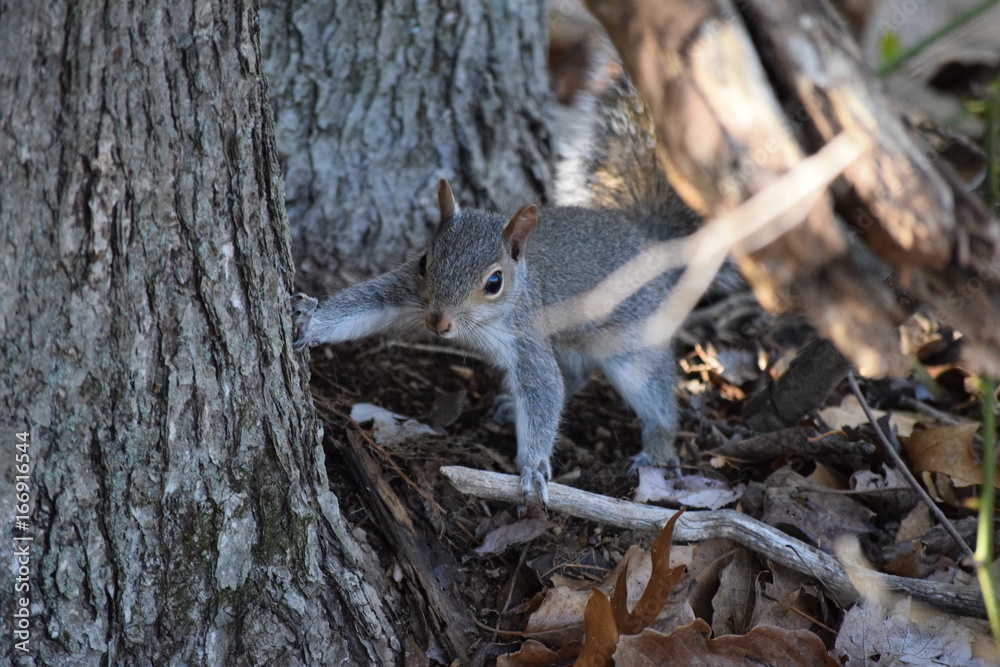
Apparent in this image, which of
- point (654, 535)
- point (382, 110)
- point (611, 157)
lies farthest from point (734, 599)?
point (382, 110)

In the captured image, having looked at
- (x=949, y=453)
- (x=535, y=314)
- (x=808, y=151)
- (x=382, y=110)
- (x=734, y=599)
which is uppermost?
(x=808, y=151)

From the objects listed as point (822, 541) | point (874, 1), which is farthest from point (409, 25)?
point (874, 1)

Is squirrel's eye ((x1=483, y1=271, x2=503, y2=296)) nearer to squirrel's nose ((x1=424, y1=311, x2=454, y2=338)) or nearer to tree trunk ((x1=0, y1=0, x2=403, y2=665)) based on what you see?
squirrel's nose ((x1=424, y1=311, x2=454, y2=338))

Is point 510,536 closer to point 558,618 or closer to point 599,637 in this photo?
point 558,618

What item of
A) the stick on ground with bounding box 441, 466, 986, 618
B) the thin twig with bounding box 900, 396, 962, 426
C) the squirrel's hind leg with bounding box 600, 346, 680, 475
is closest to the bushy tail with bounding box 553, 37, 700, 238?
the squirrel's hind leg with bounding box 600, 346, 680, 475

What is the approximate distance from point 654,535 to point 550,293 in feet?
3.12

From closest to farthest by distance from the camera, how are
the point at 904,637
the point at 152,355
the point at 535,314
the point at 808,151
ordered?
the point at 808,151 < the point at 152,355 < the point at 904,637 < the point at 535,314

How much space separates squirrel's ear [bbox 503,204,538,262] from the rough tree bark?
1225 millimetres

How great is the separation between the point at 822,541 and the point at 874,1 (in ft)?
11.6

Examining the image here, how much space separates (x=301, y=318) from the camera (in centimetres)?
192

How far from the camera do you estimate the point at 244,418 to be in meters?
1.49

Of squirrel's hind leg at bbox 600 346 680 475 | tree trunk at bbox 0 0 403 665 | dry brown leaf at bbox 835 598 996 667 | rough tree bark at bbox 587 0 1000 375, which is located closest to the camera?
rough tree bark at bbox 587 0 1000 375

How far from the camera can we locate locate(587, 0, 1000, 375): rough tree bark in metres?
0.95

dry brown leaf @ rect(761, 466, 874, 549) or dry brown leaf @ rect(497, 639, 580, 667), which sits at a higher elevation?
dry brown leaf @ rect(761, 466, 874, 549)
